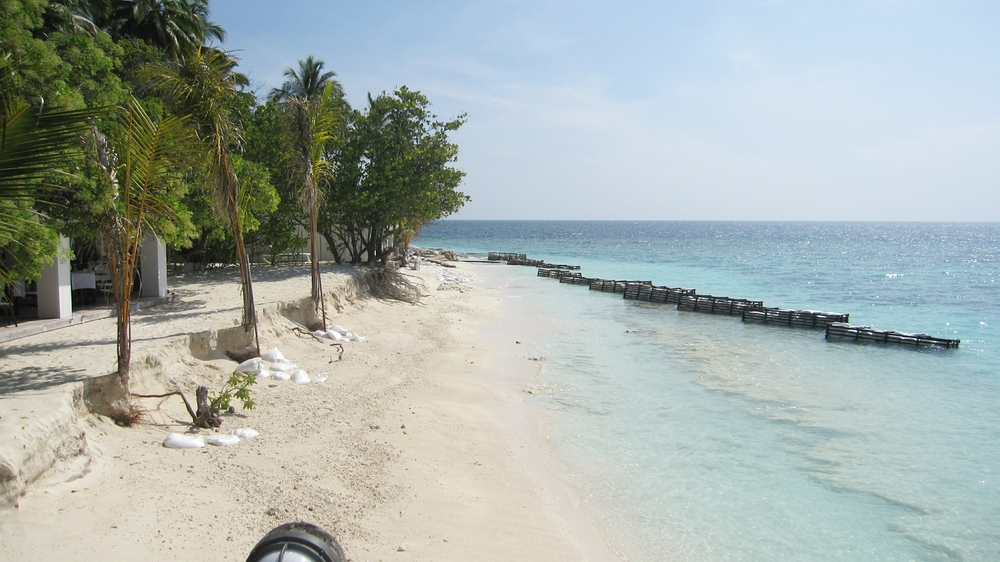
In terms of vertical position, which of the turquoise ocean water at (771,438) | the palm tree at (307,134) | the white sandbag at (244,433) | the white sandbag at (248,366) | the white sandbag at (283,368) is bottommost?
the turquoise ocean water at (771,438)

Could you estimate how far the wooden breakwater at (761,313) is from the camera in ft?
68.3

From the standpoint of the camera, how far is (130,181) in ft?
25.2

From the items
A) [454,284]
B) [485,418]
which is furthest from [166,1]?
[485,418]

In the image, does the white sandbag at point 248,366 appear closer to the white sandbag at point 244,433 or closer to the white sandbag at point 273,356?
the white sandbag at point 273,356

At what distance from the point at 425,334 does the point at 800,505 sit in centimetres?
1185

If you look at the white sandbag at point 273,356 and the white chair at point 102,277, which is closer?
the white sandbag at point 273,356

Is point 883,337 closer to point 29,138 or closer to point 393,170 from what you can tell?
point 393,170

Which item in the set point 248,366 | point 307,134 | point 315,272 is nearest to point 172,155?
point 248,366

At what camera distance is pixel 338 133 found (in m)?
24.1

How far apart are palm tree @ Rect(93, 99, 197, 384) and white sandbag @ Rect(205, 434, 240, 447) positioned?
133cm

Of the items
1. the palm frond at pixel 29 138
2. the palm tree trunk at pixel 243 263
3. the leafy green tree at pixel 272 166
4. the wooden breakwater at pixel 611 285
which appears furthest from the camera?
the wooden breakwater at pixel 611 285

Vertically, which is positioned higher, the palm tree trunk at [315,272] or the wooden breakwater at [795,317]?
the palm tree trunk at [315,272]

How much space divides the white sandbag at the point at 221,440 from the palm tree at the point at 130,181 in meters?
1.33

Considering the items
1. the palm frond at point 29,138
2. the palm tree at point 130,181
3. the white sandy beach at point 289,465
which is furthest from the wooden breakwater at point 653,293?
the palm frond at point 29,138
